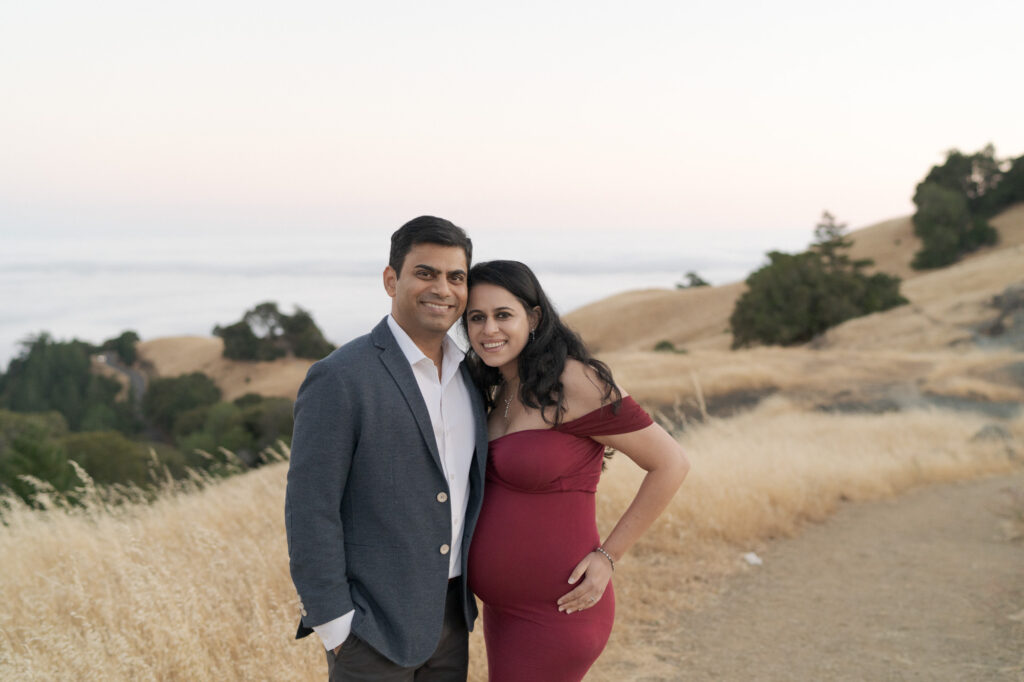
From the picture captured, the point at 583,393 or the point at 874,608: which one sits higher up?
the point at 583,393

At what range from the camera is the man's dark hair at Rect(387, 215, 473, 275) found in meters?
2.64

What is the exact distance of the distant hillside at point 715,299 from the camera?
44.5 m

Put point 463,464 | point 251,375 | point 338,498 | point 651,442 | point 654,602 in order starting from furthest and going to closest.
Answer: point 251,375 → point 654,602 → point 651,442 → point 463,464 → point 338,498

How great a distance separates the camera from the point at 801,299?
36906 mm

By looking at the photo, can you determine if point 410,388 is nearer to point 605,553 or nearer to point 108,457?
point 605,553

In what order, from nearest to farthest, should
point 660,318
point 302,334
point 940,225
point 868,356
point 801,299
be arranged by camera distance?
point 868,356 → point 801,299 → point 940,225 → point 660,318 → point 302,334

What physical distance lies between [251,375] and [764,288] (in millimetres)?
54556

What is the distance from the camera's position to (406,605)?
2564mm

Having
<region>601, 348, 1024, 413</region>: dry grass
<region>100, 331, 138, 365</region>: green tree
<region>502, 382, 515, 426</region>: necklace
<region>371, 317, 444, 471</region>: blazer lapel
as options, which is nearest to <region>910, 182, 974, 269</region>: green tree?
<region>601, 348, 1024, 413</region>: dry grass

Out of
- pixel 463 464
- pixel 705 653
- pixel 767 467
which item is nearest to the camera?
pixel 463 464

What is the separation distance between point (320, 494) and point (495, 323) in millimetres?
904

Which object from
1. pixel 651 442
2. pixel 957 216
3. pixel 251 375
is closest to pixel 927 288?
pixel 957 216

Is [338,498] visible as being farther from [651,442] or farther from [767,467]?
[767,467]

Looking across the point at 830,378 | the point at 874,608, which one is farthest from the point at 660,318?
the point at 874,608
